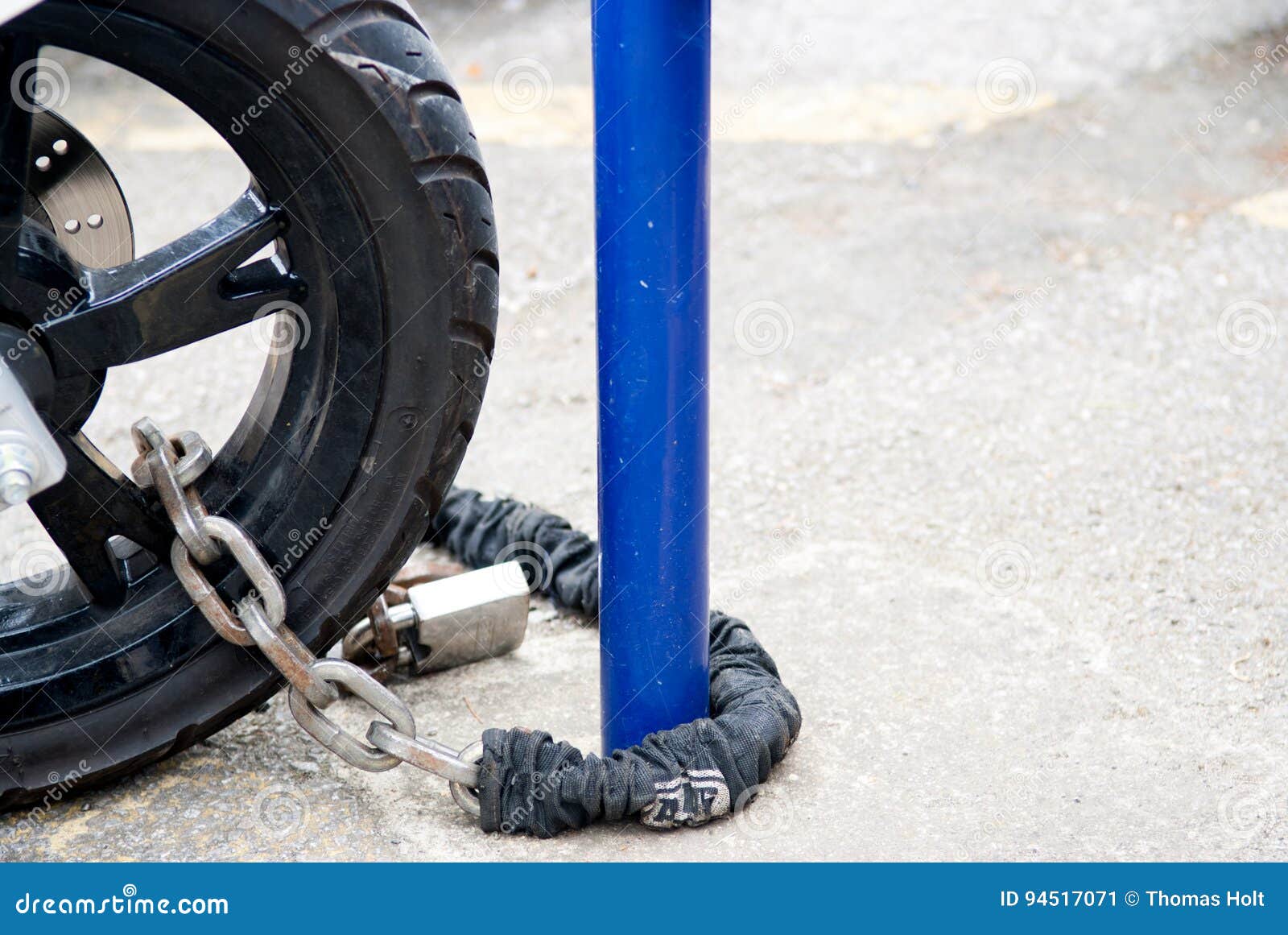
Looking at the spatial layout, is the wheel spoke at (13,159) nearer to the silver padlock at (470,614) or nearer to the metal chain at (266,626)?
the metal chain at (266,626)

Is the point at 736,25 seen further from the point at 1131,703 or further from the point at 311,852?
the point at 311,852

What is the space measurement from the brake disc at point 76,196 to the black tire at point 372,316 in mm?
276

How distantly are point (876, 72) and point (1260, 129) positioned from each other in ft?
4.90

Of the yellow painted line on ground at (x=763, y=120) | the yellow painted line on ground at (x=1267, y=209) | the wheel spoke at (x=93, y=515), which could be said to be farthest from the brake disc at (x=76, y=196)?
the yellow painted line on ground at (x=1267, y=209)

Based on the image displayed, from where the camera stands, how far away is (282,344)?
1866 millimetres

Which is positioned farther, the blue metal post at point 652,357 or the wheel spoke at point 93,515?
the wheel spoke at point 93,515

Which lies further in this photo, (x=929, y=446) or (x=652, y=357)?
(x=929, y=446)

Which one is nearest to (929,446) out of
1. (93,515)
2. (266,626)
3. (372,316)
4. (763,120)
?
(372,316)

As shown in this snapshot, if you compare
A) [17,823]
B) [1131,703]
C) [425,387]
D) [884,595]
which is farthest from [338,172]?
[1131,703]

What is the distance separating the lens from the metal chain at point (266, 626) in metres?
1.69

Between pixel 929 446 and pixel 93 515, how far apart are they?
5.89ft

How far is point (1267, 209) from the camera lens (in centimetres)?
412

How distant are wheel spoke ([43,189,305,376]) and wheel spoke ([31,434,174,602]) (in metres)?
0.13

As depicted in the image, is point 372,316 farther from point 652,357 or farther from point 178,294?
point 652,357
